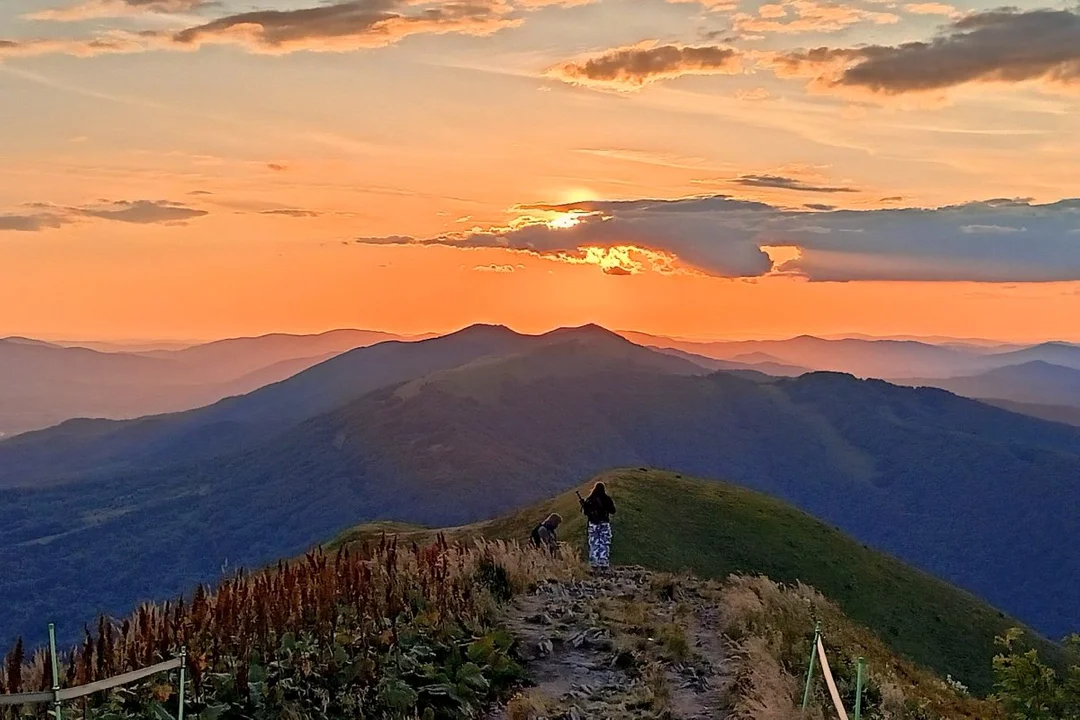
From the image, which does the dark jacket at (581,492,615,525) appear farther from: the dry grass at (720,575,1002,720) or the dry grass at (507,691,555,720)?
the dry grass at (507,691,555,720)

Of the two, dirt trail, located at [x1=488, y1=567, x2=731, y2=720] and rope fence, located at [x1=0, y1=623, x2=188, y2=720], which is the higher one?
rope fence, located at [x1=0, y1=623, x2=188, y2=720]

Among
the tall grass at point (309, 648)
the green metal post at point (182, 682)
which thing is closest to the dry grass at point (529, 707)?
the tall grass at point (309, 648)

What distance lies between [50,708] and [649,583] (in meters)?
10.7

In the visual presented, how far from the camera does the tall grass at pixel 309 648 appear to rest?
30.8 feet

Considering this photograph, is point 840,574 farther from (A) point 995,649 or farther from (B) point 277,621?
(B) point 277,621

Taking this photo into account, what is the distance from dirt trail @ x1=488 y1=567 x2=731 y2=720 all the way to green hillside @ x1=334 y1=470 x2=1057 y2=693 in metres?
38.3

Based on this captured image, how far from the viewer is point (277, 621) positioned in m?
11.1

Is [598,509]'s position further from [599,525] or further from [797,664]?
[797,664]

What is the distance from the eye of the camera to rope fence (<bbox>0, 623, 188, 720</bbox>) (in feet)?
24.5

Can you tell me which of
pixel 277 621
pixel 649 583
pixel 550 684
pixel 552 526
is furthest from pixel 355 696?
pixel 552 526

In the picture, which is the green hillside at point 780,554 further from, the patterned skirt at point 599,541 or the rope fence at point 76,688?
the rope fence at point 76,688

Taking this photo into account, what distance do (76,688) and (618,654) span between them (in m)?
6.52

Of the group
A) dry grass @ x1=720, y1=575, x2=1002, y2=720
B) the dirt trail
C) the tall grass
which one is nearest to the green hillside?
dry grass @ x1=720, y1=575, x2=1002, y2=720

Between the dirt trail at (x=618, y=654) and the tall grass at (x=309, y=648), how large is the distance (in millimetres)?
637
